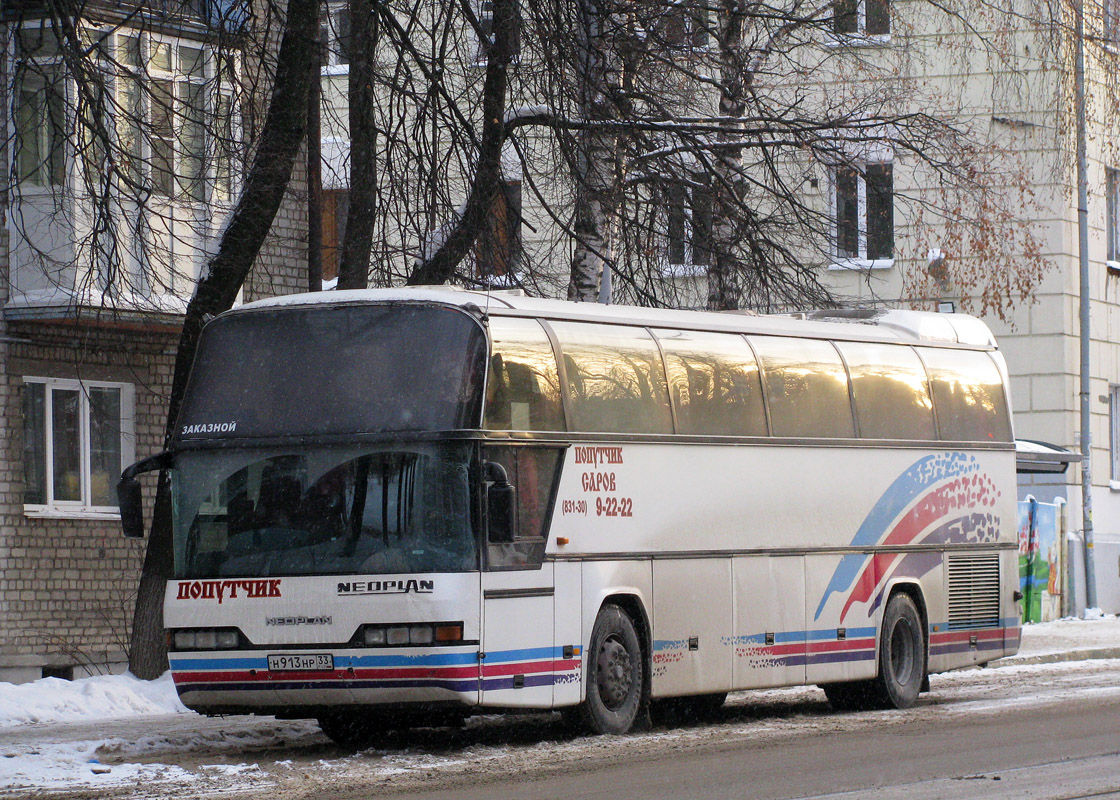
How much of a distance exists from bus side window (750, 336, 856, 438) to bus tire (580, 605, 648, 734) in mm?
2529

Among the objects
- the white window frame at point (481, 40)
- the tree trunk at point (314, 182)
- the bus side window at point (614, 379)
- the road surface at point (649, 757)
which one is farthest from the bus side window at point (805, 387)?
the tree trunk at point (314, 182)

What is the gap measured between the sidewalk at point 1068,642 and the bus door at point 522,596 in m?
8.23

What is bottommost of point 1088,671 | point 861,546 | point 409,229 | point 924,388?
point 1088,671

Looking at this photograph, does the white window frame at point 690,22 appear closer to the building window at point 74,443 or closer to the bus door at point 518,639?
the bus door at point 518,639

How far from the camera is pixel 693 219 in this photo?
62.2 feet

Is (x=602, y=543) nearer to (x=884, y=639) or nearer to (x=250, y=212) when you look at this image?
(x=884, y=639)

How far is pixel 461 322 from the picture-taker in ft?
41.9

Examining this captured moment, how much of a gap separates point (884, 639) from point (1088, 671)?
456cm

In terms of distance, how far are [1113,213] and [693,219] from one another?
1515 centimetres

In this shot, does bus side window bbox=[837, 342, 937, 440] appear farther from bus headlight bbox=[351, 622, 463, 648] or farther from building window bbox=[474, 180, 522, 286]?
bus headlight bbox=[351, 622, 463, 648]

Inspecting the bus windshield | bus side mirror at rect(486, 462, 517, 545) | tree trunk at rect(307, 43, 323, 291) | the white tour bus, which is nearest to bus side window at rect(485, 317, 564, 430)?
the white tour bus

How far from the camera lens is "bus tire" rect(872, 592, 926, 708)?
16.7m

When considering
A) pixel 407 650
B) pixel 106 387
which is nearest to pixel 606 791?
pixel 407 650

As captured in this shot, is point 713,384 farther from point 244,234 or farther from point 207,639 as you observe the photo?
point 244,234
